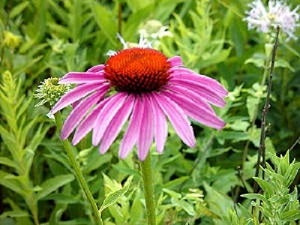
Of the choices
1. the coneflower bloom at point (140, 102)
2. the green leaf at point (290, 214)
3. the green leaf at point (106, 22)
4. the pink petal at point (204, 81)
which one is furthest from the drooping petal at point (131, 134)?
the green leaf at point (106, 22)

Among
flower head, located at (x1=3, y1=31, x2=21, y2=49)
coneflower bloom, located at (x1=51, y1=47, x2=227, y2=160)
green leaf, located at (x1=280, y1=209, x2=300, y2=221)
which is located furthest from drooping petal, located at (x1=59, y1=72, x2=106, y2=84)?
flower head, located at (x1=3, y1=31, x2=21, y2=49)

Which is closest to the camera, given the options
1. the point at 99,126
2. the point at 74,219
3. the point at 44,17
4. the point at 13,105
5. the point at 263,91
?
the point at 99,126

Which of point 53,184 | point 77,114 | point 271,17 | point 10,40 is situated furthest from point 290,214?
point 10,40

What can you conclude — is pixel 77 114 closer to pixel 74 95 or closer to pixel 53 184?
pixel 74 95

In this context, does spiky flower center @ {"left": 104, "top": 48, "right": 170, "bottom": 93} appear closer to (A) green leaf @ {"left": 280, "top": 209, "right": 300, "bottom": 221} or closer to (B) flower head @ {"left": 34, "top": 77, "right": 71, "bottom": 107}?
(B) flower head @ {"left": 34, "top": 77, "right": 71, "bottom": 107}

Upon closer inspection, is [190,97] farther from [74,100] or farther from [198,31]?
[198,31]

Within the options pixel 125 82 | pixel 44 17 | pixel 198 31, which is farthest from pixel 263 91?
pixel 125 82

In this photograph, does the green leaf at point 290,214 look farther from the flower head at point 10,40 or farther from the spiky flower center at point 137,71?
the flower head at point 10,40
